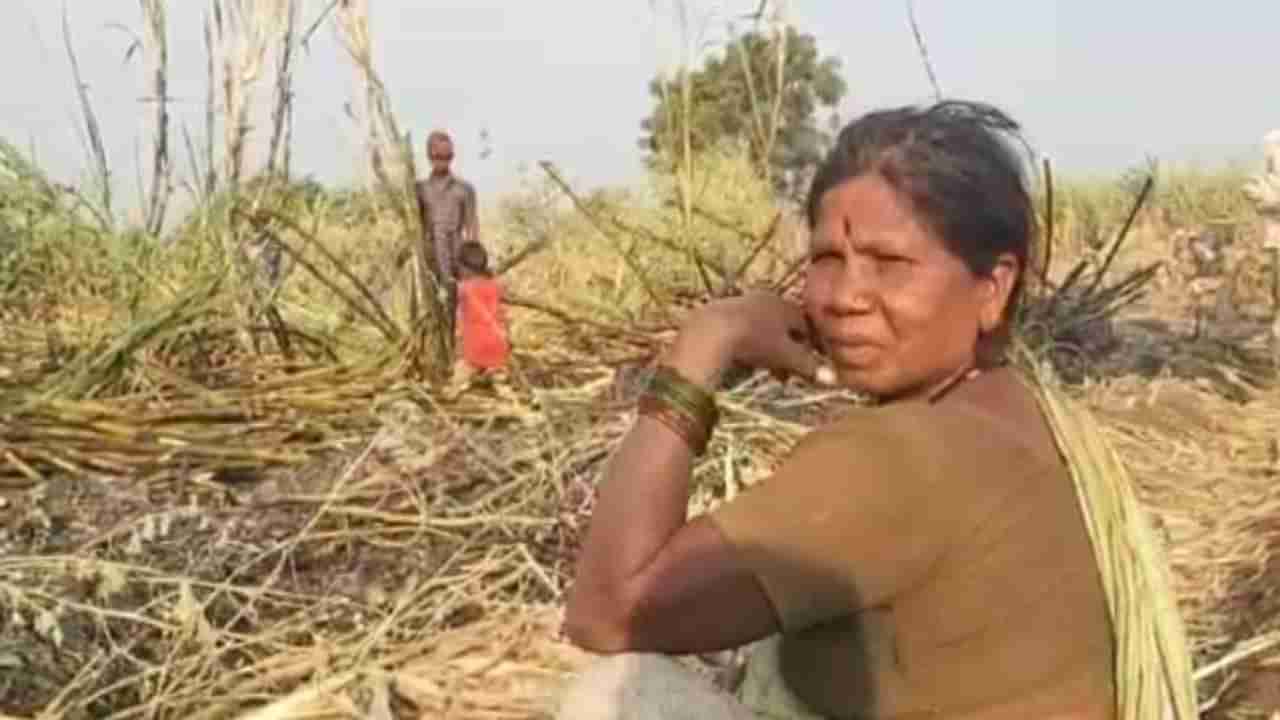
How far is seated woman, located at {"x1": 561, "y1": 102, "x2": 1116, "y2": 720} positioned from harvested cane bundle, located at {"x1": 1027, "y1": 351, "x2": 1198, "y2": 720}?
13 mm

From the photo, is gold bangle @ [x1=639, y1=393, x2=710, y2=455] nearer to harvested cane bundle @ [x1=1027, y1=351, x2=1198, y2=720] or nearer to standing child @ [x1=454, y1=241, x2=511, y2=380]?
harvested cane bundle @ [x1=1027, y1=351, x2=1198, y2=720]

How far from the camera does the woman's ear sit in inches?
73.5

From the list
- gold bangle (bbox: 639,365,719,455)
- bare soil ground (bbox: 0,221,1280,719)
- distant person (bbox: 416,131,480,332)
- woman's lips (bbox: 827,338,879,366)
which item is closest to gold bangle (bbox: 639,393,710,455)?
gold bangle (bbox: 639,365,719,455)

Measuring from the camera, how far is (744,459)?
422 cm

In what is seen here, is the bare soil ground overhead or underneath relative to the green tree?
underneath

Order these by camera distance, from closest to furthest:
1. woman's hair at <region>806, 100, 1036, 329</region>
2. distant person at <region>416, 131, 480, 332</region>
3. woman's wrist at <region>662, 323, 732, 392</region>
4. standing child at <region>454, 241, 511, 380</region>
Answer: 1. woman's hair at <region>806, 100, 1036, 329</region>
2. woman's wrist at <region>662, 323, 732, 392</region>
3. standing child at <region>454, 241, 511, 380</region>
4. distant person at <region>416, 131, 480, 332</region>

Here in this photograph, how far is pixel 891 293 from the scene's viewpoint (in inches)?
72.8

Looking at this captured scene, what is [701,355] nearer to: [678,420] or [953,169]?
[678,420]

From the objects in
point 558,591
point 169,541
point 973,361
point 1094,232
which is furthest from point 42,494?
point 1094,232

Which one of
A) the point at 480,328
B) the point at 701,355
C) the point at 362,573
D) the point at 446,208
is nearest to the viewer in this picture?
the point at 701,355

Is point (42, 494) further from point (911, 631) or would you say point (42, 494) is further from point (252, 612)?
point (911, 631)

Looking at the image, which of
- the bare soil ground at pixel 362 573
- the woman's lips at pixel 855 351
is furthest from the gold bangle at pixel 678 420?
the bare soil ground at pixel 362 573

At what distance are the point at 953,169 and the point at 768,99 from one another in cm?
492

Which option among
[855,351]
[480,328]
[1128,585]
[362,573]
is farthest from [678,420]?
[480,328]
